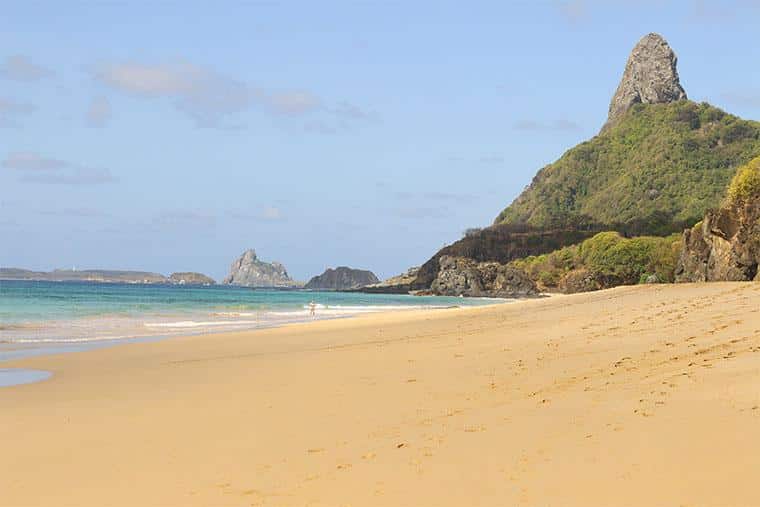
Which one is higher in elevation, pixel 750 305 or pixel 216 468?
pixel 750 305

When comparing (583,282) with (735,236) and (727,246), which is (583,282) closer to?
(727,246)

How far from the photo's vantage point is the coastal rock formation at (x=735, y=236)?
51.4 m

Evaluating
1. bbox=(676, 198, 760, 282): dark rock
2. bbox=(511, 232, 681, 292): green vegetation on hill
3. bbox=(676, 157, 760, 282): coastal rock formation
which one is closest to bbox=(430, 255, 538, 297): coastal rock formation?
bbox=(511, 232, 681, 292): green vegetation on hill

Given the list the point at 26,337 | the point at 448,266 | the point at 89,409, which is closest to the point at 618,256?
the point at 448,266

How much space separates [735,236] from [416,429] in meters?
51.5

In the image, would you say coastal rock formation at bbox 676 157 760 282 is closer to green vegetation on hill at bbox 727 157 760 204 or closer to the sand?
green vegetation on hill at bbox 727 157 760 204

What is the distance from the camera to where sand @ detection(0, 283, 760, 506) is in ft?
21.0

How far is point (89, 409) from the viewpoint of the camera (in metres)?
11.3

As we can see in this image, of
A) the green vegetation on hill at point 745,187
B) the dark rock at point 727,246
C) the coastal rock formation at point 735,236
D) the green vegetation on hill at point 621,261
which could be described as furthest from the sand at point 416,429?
the green vegetation on hill at point 621,261

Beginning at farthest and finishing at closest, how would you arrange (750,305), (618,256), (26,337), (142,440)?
1. (618,256)
2. (26,337)
3. (750,305)
4. (142,440)

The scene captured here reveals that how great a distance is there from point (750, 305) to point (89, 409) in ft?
53.5

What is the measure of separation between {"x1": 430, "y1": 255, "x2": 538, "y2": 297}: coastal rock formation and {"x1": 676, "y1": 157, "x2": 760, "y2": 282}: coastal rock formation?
9311cm

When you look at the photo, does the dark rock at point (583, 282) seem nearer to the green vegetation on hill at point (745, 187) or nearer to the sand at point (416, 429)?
the green vegetation on hill at point (745, 187)

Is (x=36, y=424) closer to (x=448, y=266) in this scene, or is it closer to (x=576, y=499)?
(x=576, y=499)
